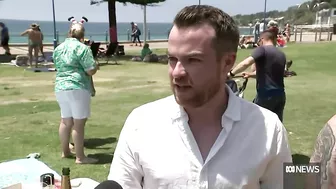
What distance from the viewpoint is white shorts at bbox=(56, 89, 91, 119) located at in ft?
17.3

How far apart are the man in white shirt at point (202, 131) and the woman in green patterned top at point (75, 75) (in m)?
3.47

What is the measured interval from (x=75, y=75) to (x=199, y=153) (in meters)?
3.72

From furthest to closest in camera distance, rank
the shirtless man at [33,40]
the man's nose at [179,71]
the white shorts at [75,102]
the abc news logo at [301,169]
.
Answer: the shirtless man at [33,40]
the white shorts at [75,102]
the man's nose at [179,71]
the abc news logo at [301,169]

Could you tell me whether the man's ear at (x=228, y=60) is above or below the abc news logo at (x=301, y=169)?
above

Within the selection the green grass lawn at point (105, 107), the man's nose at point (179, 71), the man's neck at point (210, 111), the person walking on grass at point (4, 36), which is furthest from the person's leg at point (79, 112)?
the person walking on grass at point (4, 36)

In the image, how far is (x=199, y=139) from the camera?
5.82 ft

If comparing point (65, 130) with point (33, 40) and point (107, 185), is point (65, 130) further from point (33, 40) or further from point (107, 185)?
point (33, 40)

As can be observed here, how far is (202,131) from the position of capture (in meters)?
1.79

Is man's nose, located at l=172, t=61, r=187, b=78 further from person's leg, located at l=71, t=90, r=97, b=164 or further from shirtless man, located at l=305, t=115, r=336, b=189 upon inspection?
person's leg, located at l=71, t=90, r=97, b=164

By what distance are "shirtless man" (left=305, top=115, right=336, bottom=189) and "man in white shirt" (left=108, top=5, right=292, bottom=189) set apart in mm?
141

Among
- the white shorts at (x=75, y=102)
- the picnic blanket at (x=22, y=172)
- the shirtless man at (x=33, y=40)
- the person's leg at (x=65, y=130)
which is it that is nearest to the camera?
the picnic blanket at (x=22, y=172)

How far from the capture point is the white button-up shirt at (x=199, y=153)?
170cm

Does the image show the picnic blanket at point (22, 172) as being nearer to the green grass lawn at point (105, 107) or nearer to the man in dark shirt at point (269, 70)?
the green grass lawn at point (105, 107)

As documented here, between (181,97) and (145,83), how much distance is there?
1154cm
